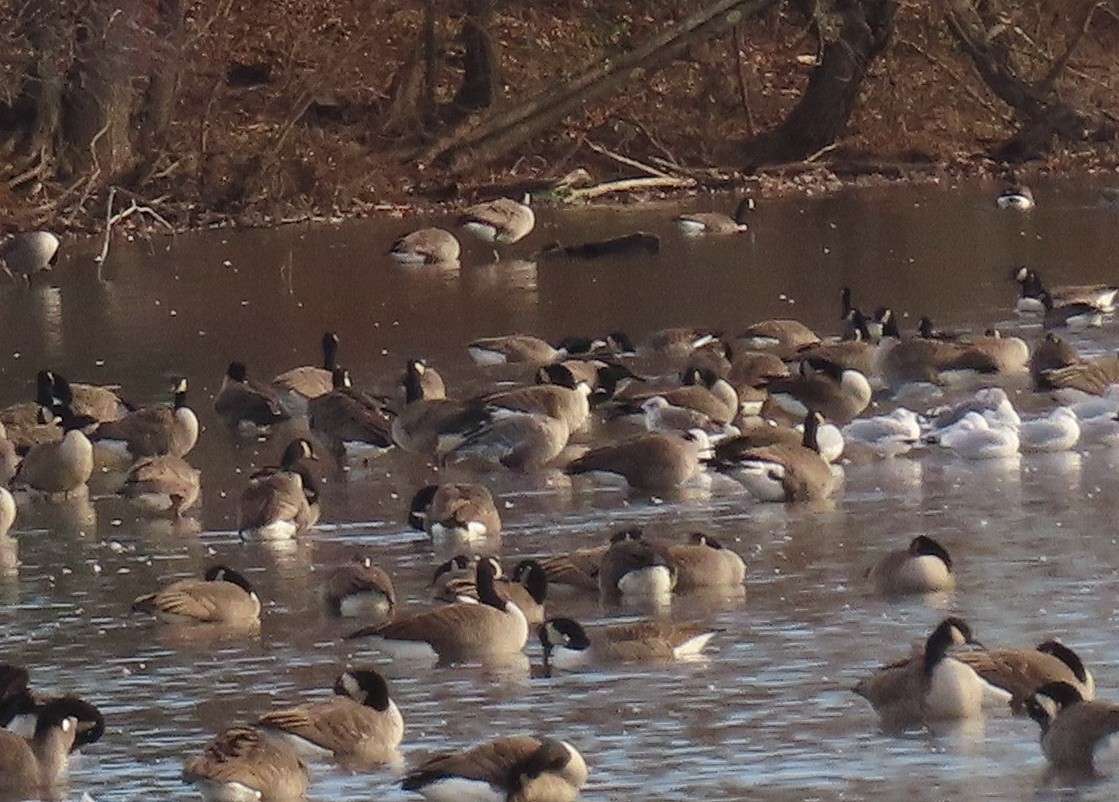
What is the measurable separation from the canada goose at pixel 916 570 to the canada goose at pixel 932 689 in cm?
182

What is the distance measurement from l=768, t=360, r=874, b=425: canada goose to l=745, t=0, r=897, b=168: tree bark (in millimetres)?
20029

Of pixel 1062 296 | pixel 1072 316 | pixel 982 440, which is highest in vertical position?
pixel 1062 296

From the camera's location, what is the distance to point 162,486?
13617mm

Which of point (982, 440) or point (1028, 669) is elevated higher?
point (982, 440)

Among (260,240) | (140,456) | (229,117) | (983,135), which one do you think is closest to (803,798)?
(140,456)

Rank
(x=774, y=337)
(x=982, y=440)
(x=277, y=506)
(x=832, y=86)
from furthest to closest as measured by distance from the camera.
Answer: (x=832, y=86)
(x=774, y=337)
(x=982, y=440)
(x=277, y=506)

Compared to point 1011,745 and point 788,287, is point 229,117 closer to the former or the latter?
point 788,287

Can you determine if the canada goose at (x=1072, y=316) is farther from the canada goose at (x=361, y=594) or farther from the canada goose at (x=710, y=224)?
the canada goose at (x=361, y=594)

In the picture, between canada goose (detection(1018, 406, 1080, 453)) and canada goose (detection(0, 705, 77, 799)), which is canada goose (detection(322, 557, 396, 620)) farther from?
canada goose (detection(1018, 406, 1080, 453))

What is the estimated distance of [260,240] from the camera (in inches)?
1153

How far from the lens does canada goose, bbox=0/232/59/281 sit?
25.8m

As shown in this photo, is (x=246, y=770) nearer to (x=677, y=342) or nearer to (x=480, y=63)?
(x=677, y=342)

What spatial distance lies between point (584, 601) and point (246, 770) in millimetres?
3427

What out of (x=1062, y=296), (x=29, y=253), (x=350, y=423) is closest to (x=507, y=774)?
(x=350, y=423)
